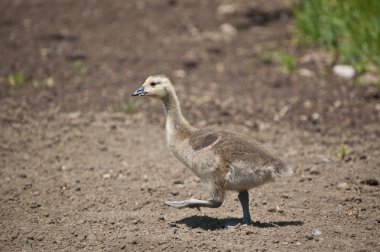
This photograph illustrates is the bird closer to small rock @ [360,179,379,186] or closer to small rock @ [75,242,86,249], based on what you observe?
small rock @ [75,242,86,249]

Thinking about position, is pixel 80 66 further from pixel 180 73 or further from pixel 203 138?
pixel 203 138

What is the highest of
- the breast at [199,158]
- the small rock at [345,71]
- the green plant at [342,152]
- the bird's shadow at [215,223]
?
the small rock at [345,71]

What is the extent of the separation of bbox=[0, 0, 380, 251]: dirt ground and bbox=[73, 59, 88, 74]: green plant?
35 mm

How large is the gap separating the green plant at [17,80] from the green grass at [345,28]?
5.11 m

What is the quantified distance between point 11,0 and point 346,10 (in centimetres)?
768

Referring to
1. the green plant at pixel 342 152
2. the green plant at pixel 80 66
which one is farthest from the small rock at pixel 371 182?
the green plant at pixel 80 66

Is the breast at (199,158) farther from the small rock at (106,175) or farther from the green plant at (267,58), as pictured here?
Answer: the green plant at (267,58)

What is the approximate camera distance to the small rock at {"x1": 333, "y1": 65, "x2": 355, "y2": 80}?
10.2 m

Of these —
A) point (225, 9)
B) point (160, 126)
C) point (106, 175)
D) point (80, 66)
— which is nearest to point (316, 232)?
point (106, 175)

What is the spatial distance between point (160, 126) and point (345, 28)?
401cm

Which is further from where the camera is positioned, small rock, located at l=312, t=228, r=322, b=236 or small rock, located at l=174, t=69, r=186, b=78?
small rock, located at l=174, t=69, r=186, b=78

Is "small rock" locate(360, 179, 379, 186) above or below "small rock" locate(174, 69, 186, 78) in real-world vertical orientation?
A: below

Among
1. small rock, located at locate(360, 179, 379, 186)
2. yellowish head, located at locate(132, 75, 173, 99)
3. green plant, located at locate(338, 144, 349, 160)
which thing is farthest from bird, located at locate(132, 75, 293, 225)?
green plant, located at locate(338, 144, 349, 160)

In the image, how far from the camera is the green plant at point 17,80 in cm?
1008
